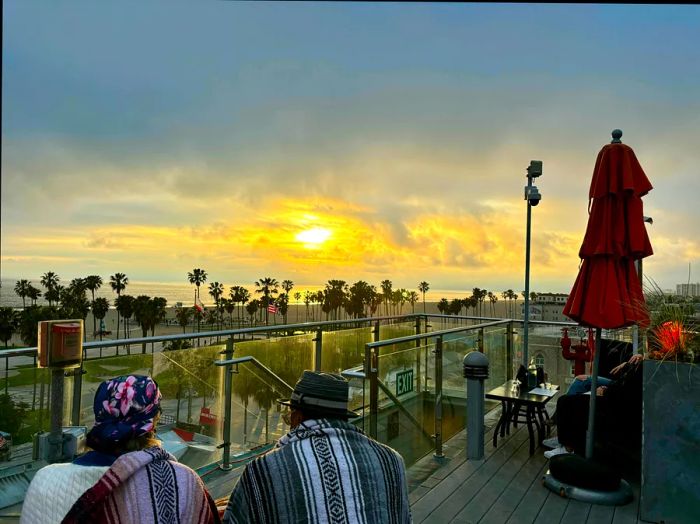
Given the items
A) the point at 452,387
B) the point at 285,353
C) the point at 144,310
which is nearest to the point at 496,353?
the point at 452,387

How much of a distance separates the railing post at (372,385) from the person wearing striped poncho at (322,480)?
2106 millimetres

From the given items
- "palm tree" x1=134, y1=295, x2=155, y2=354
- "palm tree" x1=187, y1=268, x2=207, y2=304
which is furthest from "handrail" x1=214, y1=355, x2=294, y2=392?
"palm tree" x1=187, y1=268, x2=207, y2=304

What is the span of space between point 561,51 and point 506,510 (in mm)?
6792

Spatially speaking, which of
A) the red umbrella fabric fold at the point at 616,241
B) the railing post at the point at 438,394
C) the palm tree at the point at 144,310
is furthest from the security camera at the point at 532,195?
the palm tree at the point at 144,310

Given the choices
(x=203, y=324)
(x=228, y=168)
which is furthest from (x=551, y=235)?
(x=203, y=324)

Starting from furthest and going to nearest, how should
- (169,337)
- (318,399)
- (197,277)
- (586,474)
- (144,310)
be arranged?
1. (197,277)
2. (144,310)
3. (169,337)
4. (586,474)
5. (318,399)

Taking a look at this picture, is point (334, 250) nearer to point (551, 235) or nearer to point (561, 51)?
point (551, 235)

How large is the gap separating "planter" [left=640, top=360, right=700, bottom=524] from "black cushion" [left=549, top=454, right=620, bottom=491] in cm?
34

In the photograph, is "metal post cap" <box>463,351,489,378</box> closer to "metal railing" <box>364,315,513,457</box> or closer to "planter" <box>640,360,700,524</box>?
"metal railing" <box>364,315,513,457</box>

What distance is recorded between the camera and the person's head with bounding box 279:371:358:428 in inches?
70.6

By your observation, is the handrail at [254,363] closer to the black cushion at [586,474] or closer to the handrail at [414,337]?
the handrail at [414,337]

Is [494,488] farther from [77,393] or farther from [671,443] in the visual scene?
[77,393]

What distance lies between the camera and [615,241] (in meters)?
3.75

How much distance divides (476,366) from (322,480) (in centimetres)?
327
